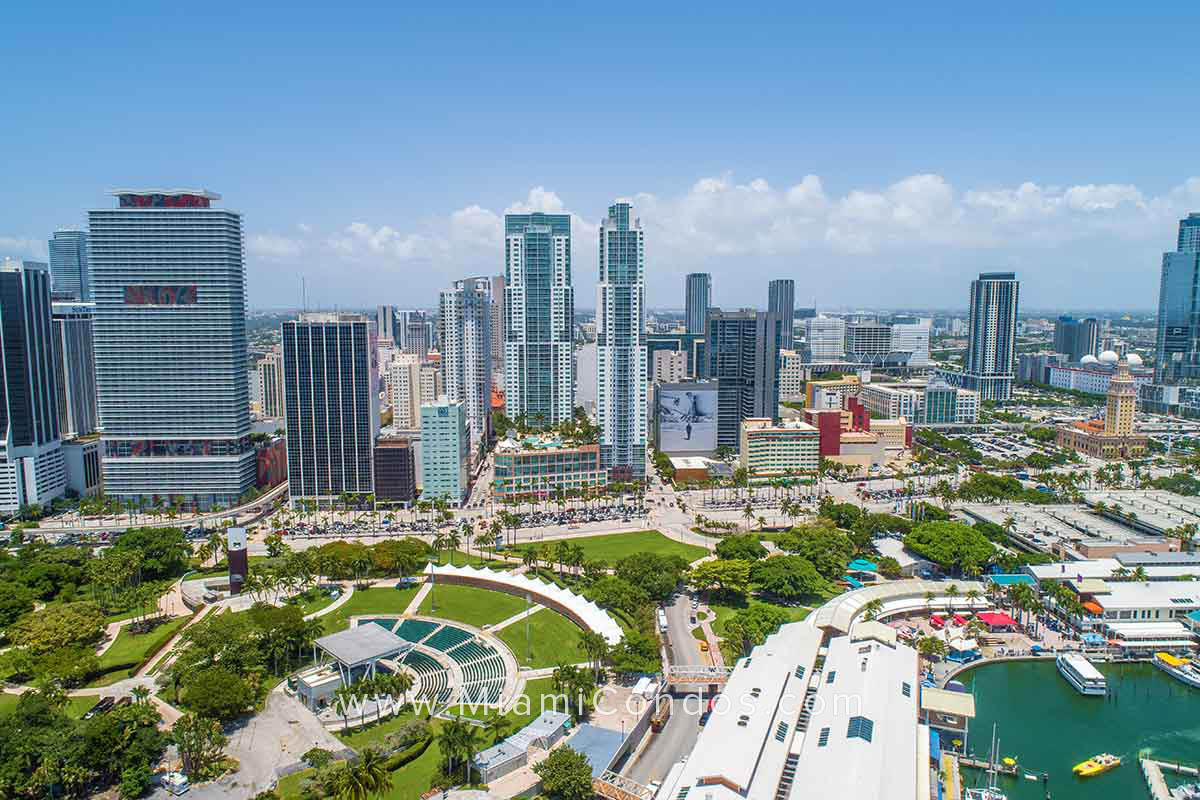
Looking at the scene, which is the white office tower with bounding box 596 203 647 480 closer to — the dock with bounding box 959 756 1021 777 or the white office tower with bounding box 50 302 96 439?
the dock with bounding box 959 756 1021 777

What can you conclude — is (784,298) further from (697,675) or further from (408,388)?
(697,675)

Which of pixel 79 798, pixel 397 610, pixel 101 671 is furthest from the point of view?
pixel 397 610

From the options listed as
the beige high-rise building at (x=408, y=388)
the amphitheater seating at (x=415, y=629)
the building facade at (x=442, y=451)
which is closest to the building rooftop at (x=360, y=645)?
the amphitheater seating at (x=415, y=629)

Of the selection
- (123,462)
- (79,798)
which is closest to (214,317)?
(123,462)

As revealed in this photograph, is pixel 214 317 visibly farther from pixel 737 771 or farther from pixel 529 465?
pixel 737 771

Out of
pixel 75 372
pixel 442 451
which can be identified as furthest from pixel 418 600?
pixel 75 372

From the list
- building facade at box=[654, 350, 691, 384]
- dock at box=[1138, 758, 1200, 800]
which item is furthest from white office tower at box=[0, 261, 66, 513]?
building facade at box=[654, 350, 691, 384]
